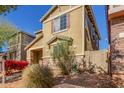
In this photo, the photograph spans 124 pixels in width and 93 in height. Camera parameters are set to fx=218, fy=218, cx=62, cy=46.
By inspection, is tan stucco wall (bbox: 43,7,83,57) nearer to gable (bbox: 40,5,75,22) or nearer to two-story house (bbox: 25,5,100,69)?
two-story house (bbox: 25,5,100,69)

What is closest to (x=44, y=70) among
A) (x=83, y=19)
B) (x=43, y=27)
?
(x=83, y=19)

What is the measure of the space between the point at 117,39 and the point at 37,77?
2.75m

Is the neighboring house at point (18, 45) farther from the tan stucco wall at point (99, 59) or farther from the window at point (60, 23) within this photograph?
the tan stucco wall at point (99, 59)

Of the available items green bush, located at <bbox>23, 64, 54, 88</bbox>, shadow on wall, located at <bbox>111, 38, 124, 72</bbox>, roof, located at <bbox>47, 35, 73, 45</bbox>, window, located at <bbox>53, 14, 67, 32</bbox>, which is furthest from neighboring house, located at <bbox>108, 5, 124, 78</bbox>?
window, located at <bbox>53, 14, 67, 32</bbox>

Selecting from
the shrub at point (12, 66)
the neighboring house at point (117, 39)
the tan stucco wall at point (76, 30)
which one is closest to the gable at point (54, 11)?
the tan stucco wall at point (76, 30)

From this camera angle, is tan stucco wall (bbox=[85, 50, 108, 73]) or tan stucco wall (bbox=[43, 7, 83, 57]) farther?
tan stucco wall (bbox=[43, 7, 83, 57])

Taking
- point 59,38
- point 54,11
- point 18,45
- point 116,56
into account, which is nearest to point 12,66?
point 59,38

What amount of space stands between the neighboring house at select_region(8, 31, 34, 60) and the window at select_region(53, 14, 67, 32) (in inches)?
73.9

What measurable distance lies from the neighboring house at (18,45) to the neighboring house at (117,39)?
619 cm

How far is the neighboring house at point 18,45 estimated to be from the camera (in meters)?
12.1

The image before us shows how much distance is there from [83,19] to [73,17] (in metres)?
0.74

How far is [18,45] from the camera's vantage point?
43.7 ft

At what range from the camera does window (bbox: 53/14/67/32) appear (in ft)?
39.7
